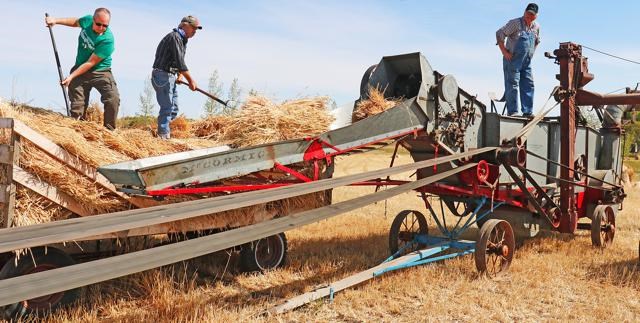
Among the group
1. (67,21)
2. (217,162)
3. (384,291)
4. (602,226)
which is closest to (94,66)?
(67,21)

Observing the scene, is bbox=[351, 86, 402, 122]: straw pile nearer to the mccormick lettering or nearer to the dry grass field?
the mccormick lettering

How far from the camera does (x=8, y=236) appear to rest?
2.40m

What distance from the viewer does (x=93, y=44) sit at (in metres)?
5.96

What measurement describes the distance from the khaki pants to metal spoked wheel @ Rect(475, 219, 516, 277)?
4499mm

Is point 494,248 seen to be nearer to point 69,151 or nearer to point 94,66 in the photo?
point 69,151

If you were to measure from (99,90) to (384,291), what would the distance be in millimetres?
3964

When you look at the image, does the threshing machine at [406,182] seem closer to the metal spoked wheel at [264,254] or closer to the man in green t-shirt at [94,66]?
the metal spoked wheel at [264,254]

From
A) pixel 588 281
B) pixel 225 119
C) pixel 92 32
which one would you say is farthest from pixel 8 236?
pixel 588 281

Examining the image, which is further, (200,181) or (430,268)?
(430,268)

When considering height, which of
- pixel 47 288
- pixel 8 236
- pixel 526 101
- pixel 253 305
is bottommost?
pixel 253 305

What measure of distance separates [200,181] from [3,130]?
165 centimetres

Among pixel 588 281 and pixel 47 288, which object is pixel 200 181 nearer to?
pixel 47 288

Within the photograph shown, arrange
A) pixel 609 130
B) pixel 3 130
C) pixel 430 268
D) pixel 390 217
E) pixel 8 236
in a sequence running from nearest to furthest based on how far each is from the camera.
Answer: pixel 8 236 < pixel 3 130 < pixel 430 268 < pixel 609 130 < pixel 390 217

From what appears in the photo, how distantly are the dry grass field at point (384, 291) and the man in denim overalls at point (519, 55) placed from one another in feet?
8.03
